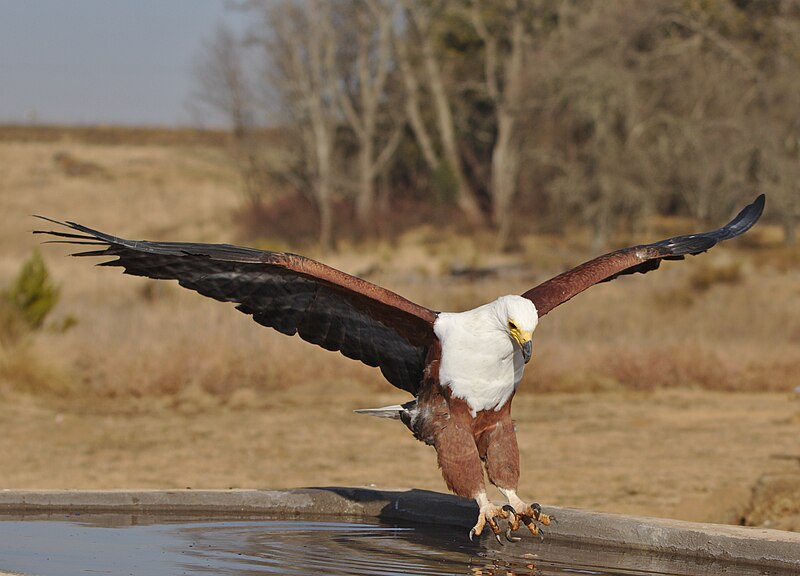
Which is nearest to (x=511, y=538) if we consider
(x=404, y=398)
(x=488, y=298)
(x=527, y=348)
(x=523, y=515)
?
(x=523, y=515)

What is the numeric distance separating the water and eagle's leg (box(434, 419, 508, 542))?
21cm

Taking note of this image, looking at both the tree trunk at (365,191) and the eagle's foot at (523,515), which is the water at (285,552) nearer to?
the eagle's foot at (523,515)

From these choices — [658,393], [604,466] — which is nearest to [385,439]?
[604,466]

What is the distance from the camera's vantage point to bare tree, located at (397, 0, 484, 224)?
40406 mm

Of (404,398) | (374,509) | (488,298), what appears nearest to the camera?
(374,509)

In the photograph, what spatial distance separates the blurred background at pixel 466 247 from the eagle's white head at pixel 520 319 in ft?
11.1

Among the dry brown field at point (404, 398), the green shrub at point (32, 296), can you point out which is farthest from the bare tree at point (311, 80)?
the green shrub at point (32, 296)

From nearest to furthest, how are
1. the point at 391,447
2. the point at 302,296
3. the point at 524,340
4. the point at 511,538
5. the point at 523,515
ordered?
the point at 524,340, the point at 523,515, the point at 511,538, the point at 302,296, the point at 391,447

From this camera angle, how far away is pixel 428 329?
631cm

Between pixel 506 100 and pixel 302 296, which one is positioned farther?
pixel 506 100

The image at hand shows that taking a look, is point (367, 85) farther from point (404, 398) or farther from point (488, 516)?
point (488, 516)

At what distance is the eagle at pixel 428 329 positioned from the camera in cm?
581

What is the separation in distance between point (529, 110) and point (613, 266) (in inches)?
1223

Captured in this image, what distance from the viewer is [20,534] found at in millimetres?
6238
